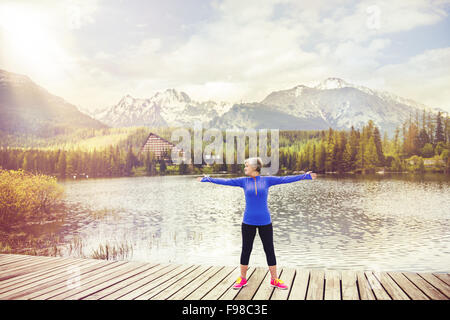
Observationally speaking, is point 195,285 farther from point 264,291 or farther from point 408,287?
point 408,287

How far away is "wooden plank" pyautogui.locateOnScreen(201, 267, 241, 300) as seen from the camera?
15.4 ft

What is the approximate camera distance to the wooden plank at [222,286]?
4690mm

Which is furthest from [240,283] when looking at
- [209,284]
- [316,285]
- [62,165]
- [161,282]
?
[62,165]

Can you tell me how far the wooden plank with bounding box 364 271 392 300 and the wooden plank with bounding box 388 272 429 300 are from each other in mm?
268

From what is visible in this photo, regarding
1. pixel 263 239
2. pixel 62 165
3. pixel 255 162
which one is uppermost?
pixel 255 162

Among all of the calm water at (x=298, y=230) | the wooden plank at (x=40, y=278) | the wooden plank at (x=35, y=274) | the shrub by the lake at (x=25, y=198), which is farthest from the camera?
the shrub by the lake at (x=25, y=198)

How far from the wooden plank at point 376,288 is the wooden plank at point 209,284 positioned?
2.02 m

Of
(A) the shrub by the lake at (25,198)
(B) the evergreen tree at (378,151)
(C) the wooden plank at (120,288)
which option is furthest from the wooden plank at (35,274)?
(B) the evergreen tree at (378,151)

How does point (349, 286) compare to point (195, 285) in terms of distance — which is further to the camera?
point (195, 285)

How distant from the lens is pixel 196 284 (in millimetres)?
5168

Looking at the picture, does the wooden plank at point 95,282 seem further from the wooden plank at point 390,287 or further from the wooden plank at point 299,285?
the wooden plank at point 390,287

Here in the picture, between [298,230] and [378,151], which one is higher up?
[378,151]

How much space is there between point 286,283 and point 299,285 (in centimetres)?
19

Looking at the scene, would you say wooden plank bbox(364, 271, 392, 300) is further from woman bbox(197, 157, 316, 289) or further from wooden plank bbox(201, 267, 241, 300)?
wooden plank bbox(201, 267, 241, 300)
